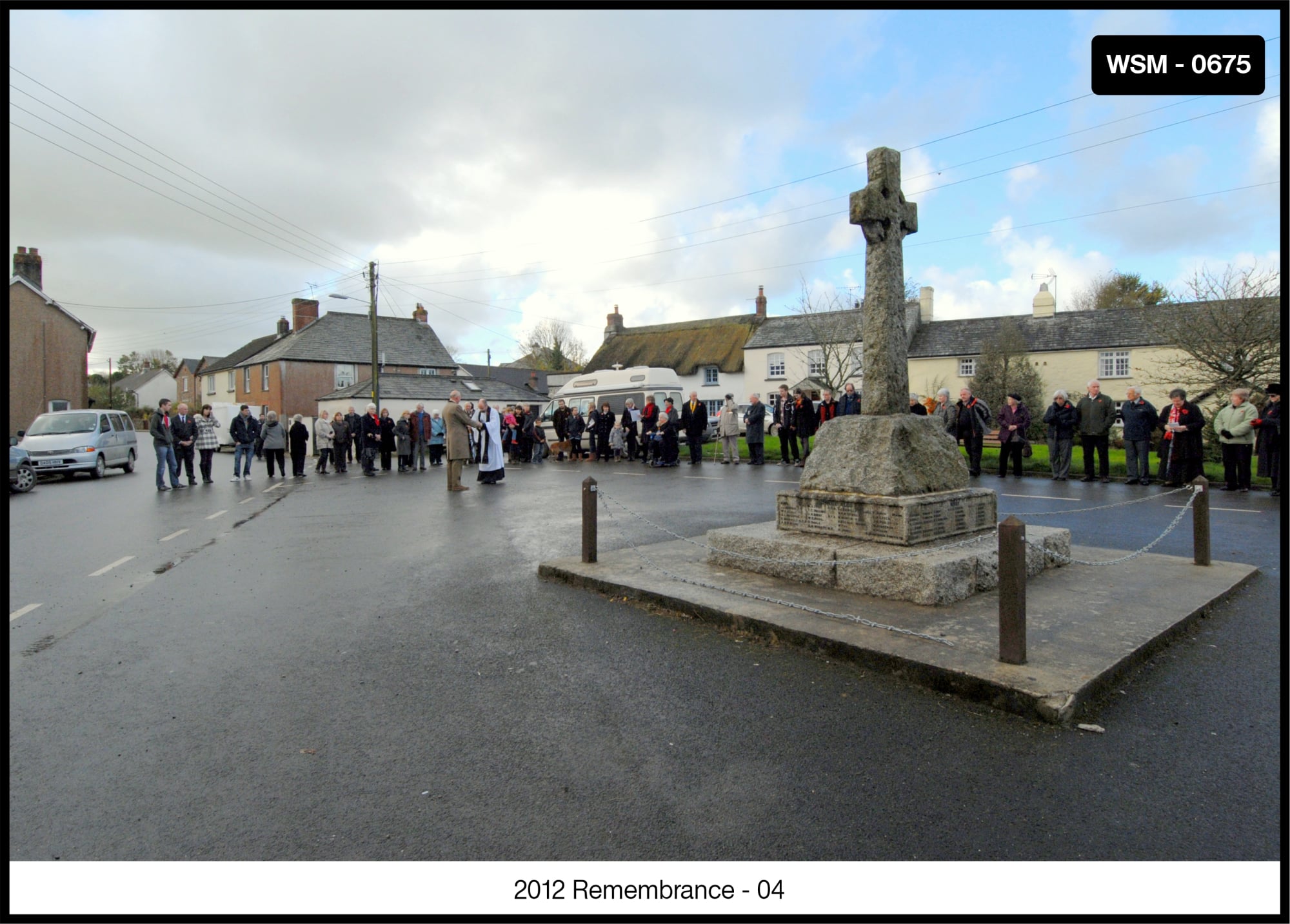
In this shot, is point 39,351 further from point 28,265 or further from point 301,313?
point 301,313

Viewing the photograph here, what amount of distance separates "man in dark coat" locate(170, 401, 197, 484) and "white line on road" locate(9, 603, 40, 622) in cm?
1184

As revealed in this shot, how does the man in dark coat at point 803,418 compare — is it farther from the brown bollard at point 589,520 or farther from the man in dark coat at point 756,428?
the brown bollard at point 589,520

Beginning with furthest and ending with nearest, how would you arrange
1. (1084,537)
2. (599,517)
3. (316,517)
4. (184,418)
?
(184,418)
(316,517)
(599,517)
(1084,537)

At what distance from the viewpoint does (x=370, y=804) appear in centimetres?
300

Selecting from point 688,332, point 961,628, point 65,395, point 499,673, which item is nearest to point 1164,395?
point 688,332

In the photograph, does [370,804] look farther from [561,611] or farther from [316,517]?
[316,517]

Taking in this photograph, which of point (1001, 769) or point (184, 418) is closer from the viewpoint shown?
point (1001, 769)

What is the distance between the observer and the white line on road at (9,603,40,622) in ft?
19.9

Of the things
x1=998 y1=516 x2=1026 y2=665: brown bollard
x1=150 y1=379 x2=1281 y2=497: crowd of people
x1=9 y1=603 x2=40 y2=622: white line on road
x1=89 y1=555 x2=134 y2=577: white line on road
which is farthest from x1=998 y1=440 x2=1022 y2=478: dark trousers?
x1=9 y1=603 x2=40 y2=622: white line on road

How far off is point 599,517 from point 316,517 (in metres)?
4.84

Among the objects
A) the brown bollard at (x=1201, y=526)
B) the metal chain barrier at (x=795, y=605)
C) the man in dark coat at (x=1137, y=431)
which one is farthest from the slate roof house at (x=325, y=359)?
the brown bollard at (x=1201, y=526)

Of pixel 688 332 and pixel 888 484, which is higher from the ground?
pixel 688 332

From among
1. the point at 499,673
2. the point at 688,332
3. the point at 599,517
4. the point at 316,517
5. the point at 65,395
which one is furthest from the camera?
the point at 688,332

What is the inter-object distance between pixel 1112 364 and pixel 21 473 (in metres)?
44.6
